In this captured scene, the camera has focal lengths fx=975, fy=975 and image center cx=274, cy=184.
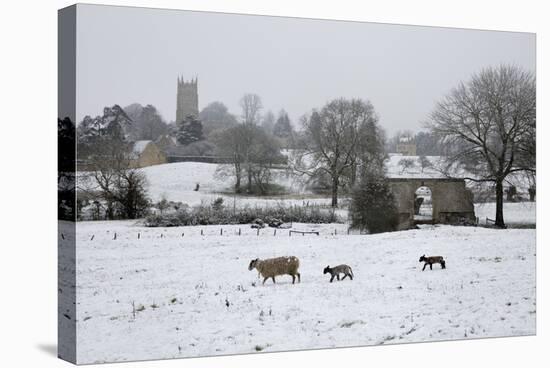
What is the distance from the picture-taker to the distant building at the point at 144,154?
45.3 ft

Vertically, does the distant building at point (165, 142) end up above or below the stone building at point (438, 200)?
above

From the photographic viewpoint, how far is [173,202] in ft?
46.3

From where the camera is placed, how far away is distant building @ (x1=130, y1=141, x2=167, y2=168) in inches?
544

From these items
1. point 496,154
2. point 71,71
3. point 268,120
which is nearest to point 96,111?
point 71,71

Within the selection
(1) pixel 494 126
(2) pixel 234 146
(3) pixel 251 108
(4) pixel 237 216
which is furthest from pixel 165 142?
(1) pixel 494 126

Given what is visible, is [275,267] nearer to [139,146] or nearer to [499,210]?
[139,146]

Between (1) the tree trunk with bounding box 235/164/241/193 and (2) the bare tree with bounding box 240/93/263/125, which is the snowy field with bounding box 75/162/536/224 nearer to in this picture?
(1) the tree trunk with bounding box 235/164/241/193

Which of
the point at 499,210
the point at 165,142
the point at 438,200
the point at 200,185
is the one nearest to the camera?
the point at 165,142

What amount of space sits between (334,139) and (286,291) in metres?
2.55

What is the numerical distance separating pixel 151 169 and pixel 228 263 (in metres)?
1.79

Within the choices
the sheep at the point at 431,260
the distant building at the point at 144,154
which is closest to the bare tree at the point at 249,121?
the distant building at the point at 144,154

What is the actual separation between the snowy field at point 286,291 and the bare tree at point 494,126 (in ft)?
3.49

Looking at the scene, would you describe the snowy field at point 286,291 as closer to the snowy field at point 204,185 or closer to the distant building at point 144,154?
the snowy field at point 204,185

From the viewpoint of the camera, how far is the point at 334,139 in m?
15.3
